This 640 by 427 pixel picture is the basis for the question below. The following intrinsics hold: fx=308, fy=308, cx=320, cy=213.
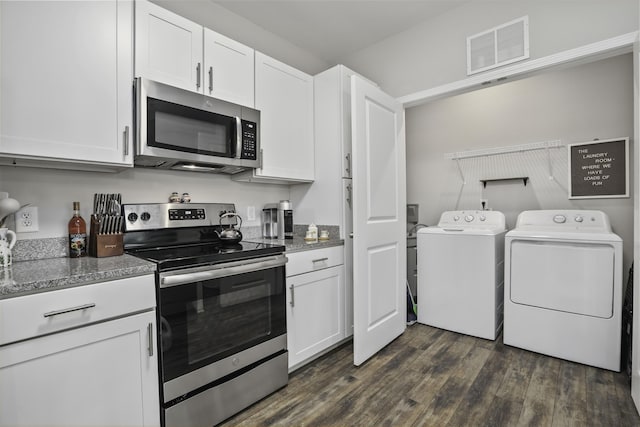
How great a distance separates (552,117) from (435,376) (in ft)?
8.43

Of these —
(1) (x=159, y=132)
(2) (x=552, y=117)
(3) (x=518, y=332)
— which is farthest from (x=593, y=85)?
(1) (x=159, y=132)

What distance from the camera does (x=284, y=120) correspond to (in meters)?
2.32

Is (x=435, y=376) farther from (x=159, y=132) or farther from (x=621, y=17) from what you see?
(x=621, y=17)

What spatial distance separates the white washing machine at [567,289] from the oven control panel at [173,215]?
2.26m

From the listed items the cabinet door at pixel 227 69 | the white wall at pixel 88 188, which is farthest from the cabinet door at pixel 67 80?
the cabinet door at pixel 227 69

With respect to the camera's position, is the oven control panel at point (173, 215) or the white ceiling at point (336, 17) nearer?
the oven control panel at point (173, 215)

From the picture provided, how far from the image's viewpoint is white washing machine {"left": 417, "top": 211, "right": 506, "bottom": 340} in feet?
8.41

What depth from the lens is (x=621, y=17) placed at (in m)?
1.77

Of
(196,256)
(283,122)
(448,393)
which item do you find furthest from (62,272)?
(448,393)

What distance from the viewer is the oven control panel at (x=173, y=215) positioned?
179 cm

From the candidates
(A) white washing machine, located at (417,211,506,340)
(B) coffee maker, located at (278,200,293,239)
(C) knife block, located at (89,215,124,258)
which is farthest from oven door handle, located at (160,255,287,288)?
(A) white washing machine, located at (417,211,506,340)

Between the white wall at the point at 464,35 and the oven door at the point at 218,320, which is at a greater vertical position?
the white wall at the point at 464,35

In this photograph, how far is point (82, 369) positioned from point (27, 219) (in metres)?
0.86

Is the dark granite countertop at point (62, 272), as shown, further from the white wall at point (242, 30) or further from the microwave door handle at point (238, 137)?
the white wall at point (242, 30)
